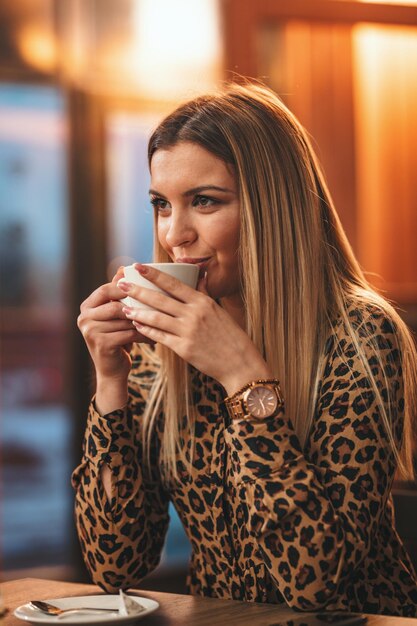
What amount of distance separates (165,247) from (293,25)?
6.96ft

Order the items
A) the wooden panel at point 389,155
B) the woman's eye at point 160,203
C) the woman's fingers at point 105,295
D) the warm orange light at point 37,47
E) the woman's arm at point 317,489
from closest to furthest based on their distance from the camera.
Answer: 1. the woman's arm at point 317,489
2. the woman's fingers at point 105,295
3. the woman's eye at point 160,203
4. the wooden panel at point 389,155
5. the warm orange light at point 37,47

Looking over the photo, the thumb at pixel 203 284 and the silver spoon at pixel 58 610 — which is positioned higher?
the thumb at pixel 203 284

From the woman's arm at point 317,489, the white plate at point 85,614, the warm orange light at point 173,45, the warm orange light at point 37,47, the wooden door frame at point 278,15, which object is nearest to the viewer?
the white plate at point 85,614

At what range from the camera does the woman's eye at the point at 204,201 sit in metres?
1.52

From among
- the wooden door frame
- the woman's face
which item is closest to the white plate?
the woman's face

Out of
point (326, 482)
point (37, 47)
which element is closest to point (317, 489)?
point (326, 482)

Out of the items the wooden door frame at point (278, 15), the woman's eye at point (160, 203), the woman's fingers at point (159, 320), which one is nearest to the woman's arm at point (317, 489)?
the woman's fingers at point (159, 320)

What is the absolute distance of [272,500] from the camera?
1.29 metres

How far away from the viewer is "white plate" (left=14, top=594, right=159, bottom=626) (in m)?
1.10

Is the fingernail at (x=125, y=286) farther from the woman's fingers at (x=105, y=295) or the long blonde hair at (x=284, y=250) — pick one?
the long blonde hair at (x=284, y=250)

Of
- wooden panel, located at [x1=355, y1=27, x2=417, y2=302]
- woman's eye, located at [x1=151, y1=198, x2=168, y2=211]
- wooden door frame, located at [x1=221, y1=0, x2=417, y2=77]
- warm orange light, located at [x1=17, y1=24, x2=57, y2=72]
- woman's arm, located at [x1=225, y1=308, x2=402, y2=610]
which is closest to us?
woman's arm, located at [x1=225, y1=308, x2=402, y2=610]

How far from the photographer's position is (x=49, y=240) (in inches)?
162

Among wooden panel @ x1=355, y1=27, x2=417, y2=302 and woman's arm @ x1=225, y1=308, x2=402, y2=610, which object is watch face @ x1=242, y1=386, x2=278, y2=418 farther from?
wooden panel @ x1=355, y1=27, x2=417, y2=302

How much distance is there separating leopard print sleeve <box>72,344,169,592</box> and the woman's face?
0.91ft
